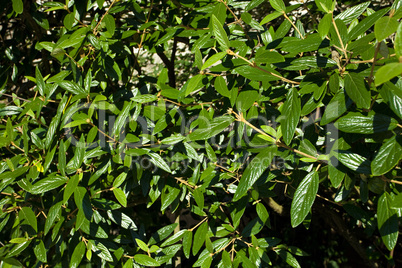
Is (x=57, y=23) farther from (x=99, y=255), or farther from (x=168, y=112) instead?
(x=99, y=255)

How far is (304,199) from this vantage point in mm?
1117

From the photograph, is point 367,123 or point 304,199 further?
point 304,199

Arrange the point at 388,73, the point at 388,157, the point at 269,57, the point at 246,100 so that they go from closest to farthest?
the point at 388,73 < the point at 388,157 < the point at 269,57 < the point at 246,100

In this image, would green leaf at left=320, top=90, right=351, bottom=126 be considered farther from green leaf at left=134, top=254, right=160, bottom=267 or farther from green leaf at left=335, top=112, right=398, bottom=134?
green leaf at left=134, top=254, right=160, bottom=267

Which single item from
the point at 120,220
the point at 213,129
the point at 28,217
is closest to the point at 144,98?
the point at 213,129

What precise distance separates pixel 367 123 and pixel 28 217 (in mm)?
1362

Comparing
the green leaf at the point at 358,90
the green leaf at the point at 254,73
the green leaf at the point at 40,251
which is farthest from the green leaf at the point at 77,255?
the green leaf at the point at 358,90

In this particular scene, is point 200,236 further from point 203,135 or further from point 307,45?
point 307,45

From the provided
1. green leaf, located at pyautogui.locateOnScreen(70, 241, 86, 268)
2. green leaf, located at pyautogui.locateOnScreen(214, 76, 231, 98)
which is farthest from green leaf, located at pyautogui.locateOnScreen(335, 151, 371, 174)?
green leaf, located at pyautogui.locateOnScreen(70, 241, 86, 268)

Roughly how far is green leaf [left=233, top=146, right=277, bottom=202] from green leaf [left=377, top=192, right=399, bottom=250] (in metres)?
0.33

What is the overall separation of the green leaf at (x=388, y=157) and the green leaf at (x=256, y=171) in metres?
0.31

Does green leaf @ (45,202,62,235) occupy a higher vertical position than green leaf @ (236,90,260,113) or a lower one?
lower

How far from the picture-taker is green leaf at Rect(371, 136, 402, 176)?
929 millimetres

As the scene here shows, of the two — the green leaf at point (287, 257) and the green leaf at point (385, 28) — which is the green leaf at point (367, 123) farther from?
the green leaf at point (287, 257)
